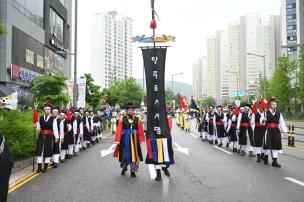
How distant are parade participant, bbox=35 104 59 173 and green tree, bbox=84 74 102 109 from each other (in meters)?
23.3

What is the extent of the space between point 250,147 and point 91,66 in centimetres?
10189

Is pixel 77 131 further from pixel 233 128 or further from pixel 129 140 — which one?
pixel 233 128

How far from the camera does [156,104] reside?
30.2ft

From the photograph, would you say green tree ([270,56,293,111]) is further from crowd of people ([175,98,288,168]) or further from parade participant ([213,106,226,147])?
parade participant ([213,106,226,147])

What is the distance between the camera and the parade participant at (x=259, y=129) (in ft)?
39.4

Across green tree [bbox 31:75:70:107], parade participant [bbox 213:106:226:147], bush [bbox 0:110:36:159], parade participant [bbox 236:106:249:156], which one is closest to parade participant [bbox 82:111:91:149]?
bush [bbox 0:110:36:159]

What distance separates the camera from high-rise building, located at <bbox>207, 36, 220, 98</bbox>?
125938mm

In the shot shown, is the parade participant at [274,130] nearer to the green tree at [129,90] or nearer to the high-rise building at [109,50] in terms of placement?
the green tree at [129,90]

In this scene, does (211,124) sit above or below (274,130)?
below

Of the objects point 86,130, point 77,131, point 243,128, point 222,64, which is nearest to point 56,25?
point 86,130

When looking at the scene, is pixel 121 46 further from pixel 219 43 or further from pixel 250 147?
pixel 250 147

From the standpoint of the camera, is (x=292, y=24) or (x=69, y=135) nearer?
(x=69, y=135)

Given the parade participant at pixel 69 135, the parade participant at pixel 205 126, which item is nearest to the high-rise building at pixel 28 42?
the parade participant at pixel 205 126

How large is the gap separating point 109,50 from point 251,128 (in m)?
101
